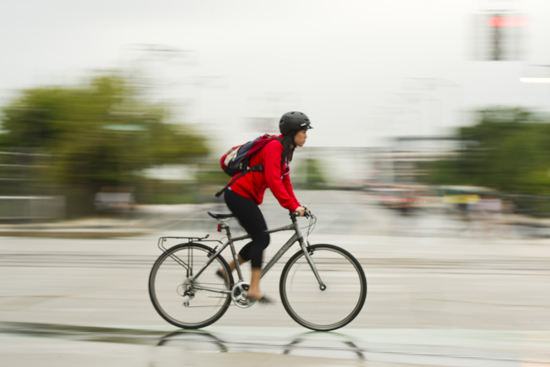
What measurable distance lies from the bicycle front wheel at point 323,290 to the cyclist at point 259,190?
0.23m

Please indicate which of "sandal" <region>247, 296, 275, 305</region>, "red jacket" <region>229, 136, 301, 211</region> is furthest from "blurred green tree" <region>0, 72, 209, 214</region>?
"sandal" <region>247, 296, 275, 305</region>

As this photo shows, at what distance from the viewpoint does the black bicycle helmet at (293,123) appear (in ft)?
15.9

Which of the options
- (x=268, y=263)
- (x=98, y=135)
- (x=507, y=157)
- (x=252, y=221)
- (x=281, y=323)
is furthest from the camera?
(x=507, y=157)

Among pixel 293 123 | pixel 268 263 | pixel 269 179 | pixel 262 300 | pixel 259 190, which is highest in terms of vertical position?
pixel 293 123

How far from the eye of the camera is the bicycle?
4930 mm

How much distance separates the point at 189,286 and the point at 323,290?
1064 mm

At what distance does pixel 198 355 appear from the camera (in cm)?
433

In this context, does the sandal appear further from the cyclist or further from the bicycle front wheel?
the bicycle front wheel

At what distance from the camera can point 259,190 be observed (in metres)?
5.00

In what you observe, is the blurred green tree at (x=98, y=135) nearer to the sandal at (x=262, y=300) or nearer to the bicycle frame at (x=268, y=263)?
the bicycle frame at (x=268, y=263)

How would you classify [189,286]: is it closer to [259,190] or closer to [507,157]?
[259,190]

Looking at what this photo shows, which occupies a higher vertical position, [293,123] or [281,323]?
[293,123]

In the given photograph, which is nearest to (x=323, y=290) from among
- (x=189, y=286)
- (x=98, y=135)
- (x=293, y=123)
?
(x=189, y=286)

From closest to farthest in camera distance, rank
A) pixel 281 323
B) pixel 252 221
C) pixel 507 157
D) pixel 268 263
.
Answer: pixel 252 221 < pixel 268 263 < pixel 281 323 < pixel 507 157
